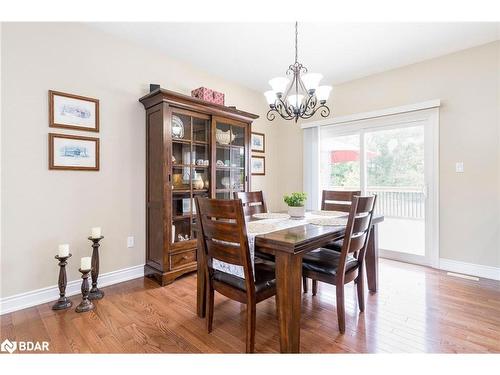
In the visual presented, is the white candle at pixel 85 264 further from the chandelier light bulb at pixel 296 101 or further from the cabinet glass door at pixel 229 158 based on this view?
the chandelier light bulb at pixel 296 101

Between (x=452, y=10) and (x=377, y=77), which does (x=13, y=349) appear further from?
(x=377, y=77)

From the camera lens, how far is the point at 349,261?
189 cm

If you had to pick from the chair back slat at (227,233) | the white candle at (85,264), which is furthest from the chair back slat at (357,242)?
the white candle at (85,264)

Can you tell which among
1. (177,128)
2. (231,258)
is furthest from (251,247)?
(177,128)

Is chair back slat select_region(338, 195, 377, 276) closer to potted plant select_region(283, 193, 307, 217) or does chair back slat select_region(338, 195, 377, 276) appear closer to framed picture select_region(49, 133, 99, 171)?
potted plant select_region(283, 193, 307, 217)

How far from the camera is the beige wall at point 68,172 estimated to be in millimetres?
1997

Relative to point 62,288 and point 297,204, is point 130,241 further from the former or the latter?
point 297,204

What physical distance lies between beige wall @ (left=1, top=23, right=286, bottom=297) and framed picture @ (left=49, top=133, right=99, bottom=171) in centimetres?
6

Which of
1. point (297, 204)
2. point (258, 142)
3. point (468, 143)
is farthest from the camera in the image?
point (258, 142)

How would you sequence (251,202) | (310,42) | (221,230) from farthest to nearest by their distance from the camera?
(310,42), (251,202), (221,230)

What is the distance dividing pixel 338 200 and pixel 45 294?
2.82 metres

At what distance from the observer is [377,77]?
3.38 m
